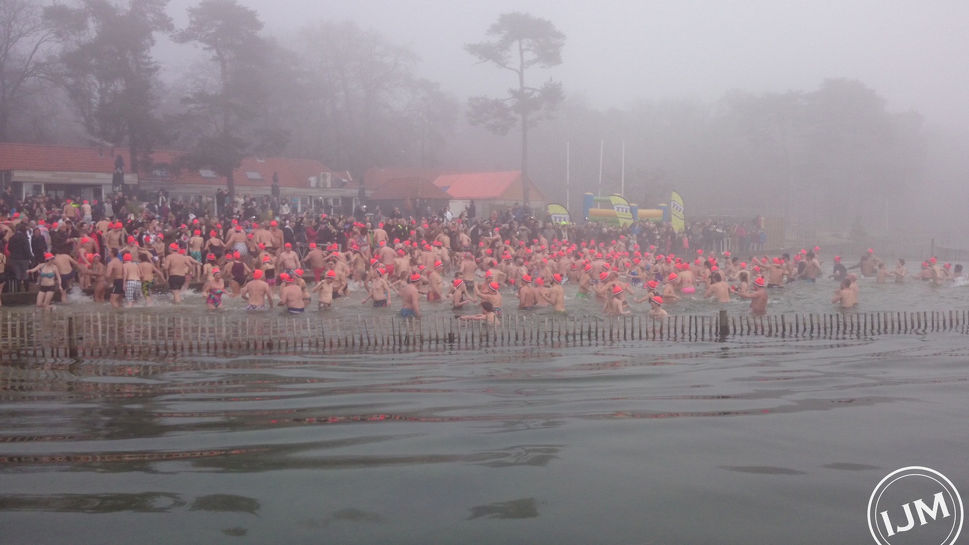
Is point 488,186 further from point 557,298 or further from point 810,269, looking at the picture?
point 557,298

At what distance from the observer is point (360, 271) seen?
2325 cm

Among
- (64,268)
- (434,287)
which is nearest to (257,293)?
(64,268)

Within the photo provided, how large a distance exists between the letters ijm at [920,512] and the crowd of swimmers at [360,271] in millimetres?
9848

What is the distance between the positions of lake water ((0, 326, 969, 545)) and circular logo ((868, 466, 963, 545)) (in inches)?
7.5

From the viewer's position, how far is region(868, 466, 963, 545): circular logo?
762 cm

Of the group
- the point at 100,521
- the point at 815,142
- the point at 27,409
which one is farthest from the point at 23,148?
Result: the point at 815,142

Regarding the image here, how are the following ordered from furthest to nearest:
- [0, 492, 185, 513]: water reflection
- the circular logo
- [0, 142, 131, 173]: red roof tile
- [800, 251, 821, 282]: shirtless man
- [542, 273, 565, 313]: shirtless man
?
[0, 142, 131, 173]: red roof tile, [800, 251, 821, 282]: shirtless man, [542, 273, 565, 313]: shirtless man, [0, 492, 185, 513]: water reflection, the circular logo

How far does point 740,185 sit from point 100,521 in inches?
2994

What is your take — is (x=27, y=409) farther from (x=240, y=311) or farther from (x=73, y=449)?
(x=240, y=311)

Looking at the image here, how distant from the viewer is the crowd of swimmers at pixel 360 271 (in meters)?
18.3

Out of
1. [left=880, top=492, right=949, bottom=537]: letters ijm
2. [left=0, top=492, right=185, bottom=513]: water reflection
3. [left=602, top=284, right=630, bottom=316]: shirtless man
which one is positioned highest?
[left=602, top=284, right=630, bottom=316]: shirtless man

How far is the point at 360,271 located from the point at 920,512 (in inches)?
681

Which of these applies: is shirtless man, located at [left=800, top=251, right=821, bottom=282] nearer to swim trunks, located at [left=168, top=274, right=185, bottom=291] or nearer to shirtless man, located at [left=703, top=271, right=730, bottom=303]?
shirtless man, located at [left=703, top=271, right=730, bottom=303]

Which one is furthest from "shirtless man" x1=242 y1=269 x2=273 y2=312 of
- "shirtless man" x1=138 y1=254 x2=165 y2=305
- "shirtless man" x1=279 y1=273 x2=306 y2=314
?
"shirtless man" x1=138 y1=254 x2=165 y2=305
